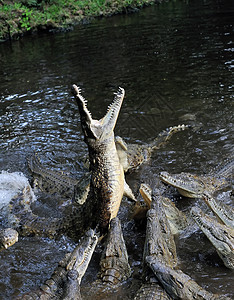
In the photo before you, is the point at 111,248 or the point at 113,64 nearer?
the point at 111,248

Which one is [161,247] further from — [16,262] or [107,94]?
[107,94]

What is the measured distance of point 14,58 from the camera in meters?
15.1

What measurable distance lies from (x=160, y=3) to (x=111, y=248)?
86.0ft

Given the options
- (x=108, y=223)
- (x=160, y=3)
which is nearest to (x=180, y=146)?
(x=108, y=223)

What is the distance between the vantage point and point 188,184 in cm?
501

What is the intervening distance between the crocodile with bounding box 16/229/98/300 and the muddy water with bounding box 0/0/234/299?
0.27m

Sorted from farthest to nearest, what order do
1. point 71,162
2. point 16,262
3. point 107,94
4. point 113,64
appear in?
point 113,64 → point 107,94 → point 71,162 → point 16,262

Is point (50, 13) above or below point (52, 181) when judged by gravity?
above

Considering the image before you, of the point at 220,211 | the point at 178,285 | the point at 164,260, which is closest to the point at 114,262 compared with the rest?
the point at 164,260

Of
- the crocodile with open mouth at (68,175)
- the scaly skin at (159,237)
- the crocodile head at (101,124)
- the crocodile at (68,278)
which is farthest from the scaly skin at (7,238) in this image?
the crocodile with open mouth at (68,175)

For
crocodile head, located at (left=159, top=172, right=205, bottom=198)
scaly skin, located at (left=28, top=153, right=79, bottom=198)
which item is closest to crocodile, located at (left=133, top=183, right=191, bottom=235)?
crocodile head, located at (left=159, top=172, right=205, bottom=198)

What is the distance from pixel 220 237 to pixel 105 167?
1.60m

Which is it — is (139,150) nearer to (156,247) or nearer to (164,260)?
(156,247)

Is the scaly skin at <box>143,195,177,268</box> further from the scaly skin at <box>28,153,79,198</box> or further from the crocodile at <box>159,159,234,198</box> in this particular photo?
the scaly skin at <box>28,153,79,198</box>
